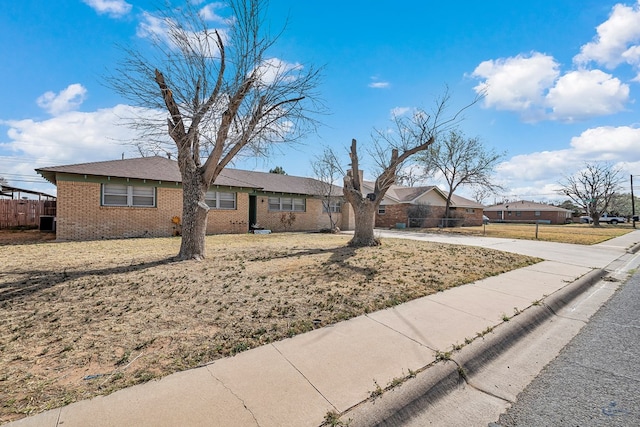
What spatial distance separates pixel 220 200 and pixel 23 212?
1062cm

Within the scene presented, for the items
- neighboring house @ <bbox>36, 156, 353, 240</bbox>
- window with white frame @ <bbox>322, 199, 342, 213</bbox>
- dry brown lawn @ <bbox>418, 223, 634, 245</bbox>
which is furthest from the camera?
window with white frame @ <bbox>322, 199, 342, 213</bbox>

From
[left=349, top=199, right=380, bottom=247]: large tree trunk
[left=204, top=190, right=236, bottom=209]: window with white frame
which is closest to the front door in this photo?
[left=204, top=190, right=236, bottom=209]: window with white frame

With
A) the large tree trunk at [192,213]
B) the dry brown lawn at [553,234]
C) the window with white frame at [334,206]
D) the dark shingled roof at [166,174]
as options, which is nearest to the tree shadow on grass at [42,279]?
the large tree trunk at [192,213]

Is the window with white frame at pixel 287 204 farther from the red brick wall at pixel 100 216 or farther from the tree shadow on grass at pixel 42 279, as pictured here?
the tree shadow on grass at pixel 42 279

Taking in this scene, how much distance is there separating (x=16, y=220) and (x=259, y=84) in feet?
58.2

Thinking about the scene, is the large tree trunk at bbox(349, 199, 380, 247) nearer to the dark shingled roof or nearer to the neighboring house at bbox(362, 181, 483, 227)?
the dark shingled roof

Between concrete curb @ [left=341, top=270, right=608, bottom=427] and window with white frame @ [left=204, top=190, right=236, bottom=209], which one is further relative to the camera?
window with white frame @ [left=204, top=190, right=236, bottom=209]

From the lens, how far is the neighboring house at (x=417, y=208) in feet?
89.7

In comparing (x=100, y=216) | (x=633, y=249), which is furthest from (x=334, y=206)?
(x=633, y=249)

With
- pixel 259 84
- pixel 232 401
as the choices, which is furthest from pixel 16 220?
pixel 232 401

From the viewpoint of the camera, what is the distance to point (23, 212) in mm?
16125

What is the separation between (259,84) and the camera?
740cm

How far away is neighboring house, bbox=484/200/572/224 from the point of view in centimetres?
4928

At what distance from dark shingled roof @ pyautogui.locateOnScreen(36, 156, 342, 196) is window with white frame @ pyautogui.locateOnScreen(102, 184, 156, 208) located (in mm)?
690
